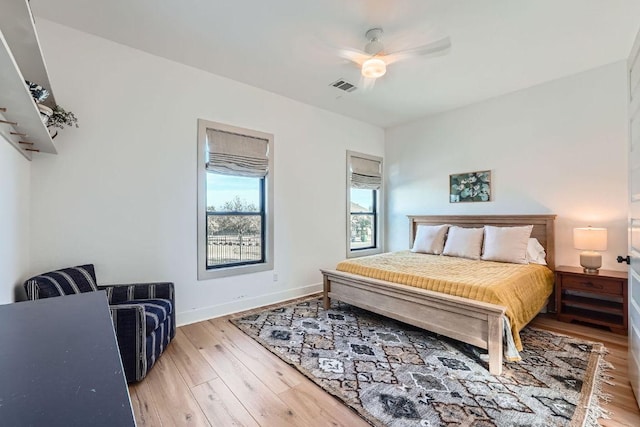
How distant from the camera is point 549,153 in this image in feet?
12.1

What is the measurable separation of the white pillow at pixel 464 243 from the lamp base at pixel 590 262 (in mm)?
1009

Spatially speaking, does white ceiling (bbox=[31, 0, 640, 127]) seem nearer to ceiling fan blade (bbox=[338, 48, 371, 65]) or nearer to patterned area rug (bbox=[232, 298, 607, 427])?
ceiling fan blade (bbox=[338, 48, 371, 65])

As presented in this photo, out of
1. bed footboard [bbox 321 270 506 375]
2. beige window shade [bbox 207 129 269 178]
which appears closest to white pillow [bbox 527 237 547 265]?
bed footboard [bbox 321 270 506 375]

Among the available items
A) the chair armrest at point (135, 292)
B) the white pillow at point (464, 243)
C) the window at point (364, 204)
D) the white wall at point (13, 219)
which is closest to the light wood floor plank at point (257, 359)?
the chair armrest at point (135, 292)

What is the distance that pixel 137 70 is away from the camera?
2943 mm

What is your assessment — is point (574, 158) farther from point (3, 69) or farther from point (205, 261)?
point (3, 69)

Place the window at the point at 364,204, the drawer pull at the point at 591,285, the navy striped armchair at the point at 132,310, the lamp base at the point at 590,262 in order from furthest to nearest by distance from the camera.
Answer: the window at the point at 364,204
the lamp base at the point at 590,262
the drawer pull at the point at 591,285
the navy striped armchair at the point at 132,310

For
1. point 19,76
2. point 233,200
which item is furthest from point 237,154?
point 19,76

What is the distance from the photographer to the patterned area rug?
5.74 feet

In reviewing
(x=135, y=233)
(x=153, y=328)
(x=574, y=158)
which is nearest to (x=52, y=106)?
(x=135, y=233)

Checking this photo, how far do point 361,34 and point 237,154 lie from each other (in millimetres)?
1925

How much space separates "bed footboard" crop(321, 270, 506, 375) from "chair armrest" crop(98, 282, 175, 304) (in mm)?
1776

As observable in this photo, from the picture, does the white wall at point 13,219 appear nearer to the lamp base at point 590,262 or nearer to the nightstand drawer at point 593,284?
the nightstand drawer at point 593,284

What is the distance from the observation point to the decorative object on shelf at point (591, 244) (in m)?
3.10
